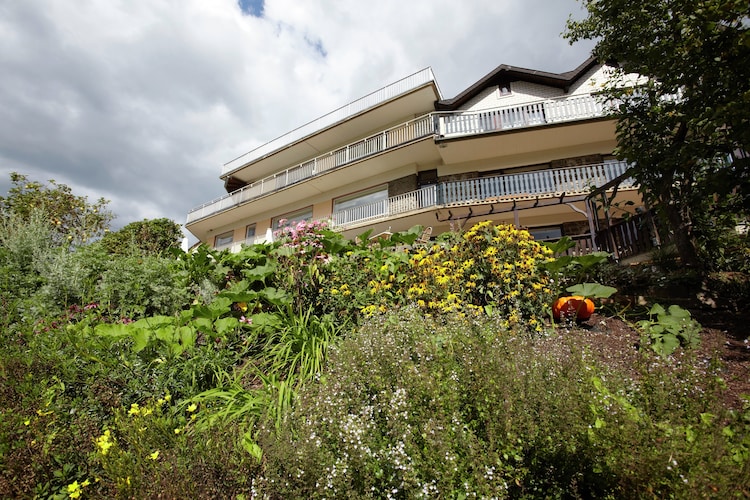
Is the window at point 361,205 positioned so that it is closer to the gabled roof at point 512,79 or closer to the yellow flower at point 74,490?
the gabled roof at point 512,79

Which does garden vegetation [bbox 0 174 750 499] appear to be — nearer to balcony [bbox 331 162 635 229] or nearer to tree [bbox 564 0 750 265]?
tree [bbox 564 0 750 265]

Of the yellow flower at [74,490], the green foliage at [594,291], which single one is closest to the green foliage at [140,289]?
the yellow flower at [74,490]

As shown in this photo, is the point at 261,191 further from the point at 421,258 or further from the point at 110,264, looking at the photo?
the point at 421,258

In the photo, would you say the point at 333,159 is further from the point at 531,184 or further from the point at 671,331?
the point at 671,331

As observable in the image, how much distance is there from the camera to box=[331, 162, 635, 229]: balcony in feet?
36.7

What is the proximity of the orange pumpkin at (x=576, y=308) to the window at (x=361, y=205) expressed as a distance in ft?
34.8

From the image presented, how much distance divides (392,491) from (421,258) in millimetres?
2530

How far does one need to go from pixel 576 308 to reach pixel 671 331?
740mm

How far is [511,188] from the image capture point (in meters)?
11.8

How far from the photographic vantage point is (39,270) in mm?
4375

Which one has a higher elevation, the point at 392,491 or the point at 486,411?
the point at 486,411

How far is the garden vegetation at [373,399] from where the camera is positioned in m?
1.40

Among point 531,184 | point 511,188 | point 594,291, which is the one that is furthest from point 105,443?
point 531,184

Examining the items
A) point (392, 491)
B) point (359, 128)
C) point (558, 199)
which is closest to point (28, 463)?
point (392, 491)
